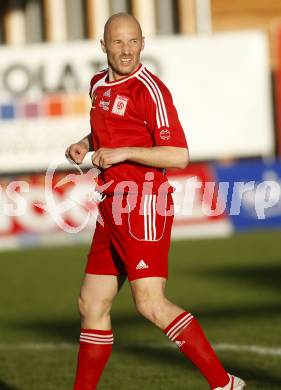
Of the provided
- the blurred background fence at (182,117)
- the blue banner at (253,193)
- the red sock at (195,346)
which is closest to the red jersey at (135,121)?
the red sock at (195,346)

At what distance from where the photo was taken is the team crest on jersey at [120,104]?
716cm

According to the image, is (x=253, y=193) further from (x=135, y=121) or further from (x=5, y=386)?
(x=135, y=121)

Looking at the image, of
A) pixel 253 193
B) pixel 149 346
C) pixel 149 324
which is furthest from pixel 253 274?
pixel 253 193

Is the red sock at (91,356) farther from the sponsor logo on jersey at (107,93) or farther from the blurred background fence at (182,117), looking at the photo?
the blurred background fence at (182,117)

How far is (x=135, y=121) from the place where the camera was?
23.5ft

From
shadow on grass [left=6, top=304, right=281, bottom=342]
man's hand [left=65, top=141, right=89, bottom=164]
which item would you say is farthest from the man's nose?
shadow on grass [left=6, top=304, right=281, bottom=342]

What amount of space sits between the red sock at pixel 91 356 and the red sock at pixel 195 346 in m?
0.43

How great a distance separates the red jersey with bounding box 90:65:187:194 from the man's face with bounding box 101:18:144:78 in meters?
0.10

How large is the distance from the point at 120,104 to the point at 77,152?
1.57 ft

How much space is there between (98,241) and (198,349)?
2.63 feet

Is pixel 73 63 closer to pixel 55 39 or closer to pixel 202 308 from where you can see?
pixel 55 39

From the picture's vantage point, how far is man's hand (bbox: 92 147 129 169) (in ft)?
22.8

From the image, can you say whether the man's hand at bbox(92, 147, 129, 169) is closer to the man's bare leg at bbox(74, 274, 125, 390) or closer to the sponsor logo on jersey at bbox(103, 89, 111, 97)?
the sponsor logo on jersey at bbox(103, 89, 111, 97)

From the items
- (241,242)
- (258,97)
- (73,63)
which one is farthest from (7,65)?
(241,242)
